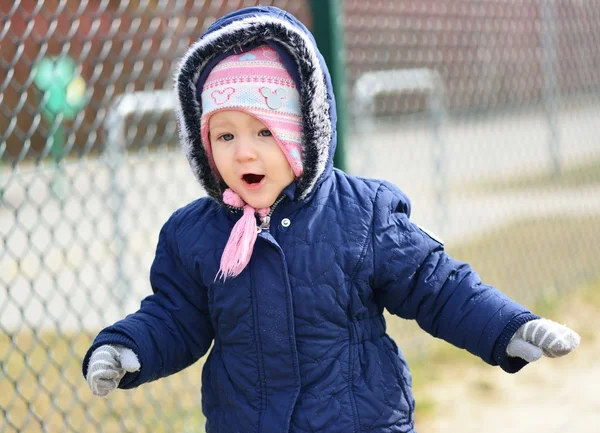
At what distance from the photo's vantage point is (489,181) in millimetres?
8320

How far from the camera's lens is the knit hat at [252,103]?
6.63ft

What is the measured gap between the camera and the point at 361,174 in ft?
18.6

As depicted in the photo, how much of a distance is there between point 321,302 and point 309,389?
0.66ft

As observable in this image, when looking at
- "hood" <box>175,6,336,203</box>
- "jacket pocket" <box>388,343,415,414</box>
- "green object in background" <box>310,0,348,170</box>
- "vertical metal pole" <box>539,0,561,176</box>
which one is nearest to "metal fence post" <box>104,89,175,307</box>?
"green object in background" <box>310,0,348,170</box>

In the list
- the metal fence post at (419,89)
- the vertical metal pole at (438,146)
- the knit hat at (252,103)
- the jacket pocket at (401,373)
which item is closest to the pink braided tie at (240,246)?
the knit hat at (252,103)

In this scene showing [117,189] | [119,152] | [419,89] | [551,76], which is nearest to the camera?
[117,189]

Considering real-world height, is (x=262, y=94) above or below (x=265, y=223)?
above

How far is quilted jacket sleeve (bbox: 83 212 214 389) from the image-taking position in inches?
82.4

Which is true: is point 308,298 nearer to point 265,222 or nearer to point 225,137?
point 265,222

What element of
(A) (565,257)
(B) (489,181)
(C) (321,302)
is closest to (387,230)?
(C) (321,302)

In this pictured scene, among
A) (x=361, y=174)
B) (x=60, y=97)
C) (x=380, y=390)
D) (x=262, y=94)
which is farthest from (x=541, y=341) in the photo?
(x=60, y=97)

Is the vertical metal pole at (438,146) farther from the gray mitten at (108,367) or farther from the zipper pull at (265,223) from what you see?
the gray mitten at (108,367)

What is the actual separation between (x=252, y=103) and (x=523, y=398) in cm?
241

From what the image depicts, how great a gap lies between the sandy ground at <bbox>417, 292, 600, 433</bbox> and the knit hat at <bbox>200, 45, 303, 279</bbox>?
1866 mm
